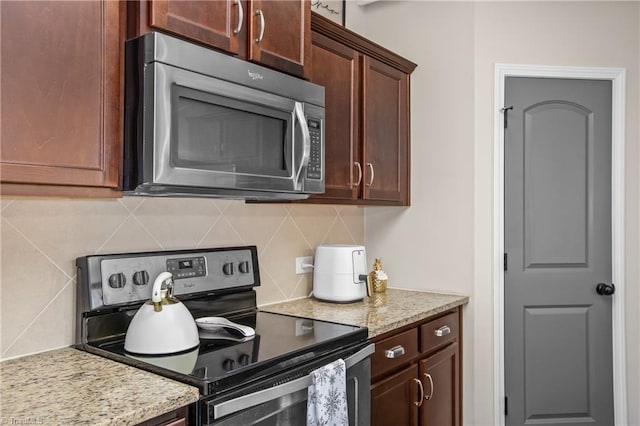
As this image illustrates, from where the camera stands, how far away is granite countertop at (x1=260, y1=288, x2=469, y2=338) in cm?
199

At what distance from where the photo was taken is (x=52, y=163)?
3.95 ft

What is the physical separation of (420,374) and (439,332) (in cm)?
24

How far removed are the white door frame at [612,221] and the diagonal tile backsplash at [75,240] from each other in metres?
1.14

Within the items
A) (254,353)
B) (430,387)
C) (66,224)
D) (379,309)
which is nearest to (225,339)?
(254,353)

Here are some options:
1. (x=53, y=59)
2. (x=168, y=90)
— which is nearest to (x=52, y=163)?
(x=53, y=59)

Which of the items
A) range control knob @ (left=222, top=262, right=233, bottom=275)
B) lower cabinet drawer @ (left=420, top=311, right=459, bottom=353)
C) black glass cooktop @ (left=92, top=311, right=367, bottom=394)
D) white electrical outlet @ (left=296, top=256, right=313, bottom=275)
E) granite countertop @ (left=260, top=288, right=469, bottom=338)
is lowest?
lower cabinet drawer @ (left=420, top=311, right=459, bottom=353)

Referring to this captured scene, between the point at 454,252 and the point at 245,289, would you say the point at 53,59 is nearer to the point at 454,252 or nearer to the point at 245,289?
the point at 245,289

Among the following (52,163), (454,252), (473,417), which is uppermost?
(52,163)

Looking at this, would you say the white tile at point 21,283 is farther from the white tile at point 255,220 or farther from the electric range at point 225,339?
the white tile at point 255,220

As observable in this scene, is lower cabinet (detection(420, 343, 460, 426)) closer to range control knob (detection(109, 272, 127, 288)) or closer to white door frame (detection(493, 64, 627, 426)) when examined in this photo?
white door frame (detection(493, 64, 627, 426))

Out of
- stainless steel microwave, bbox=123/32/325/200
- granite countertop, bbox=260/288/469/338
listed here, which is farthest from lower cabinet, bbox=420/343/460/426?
stainless steel microwave, bbox=123/32/325/200

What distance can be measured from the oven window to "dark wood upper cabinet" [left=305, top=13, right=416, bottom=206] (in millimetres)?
414

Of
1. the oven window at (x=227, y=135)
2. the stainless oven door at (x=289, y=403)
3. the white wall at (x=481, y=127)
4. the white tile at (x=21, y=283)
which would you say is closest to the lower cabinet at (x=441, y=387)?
the white wall at (x=481, y=127)

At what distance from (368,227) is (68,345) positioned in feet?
5.93
